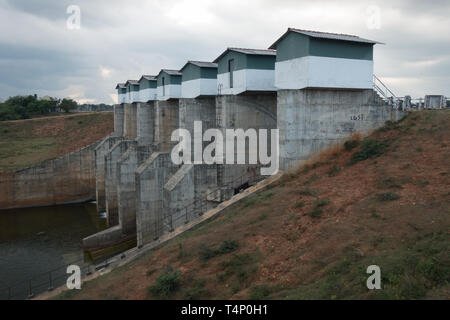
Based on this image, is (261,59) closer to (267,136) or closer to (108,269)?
(267,136)

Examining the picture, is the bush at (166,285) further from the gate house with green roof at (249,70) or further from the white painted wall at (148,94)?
the white painted wall at (148,94)

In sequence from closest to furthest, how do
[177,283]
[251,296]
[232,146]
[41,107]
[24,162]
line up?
[251,296]
[177,283]
[232,146]
[24,162]
[41,107]

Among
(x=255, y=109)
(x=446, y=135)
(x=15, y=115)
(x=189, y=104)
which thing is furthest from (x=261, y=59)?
(x=15, y=115)

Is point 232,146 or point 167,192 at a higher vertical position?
point 232,146

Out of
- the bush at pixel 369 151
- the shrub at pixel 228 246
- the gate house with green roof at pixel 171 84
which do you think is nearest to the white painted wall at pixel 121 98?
the gate house with green roof at pixel 171 84

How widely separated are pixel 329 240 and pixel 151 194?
56.5 feet

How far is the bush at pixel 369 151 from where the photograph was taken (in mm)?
19719

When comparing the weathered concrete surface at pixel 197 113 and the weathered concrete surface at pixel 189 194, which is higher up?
the weathered concrete surface at pixel 197 113

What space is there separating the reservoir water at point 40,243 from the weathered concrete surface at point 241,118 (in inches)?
Answer: 476

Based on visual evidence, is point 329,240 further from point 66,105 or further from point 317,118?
point 66,105

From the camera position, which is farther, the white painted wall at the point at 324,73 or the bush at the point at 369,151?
the bush at the point at 369,151

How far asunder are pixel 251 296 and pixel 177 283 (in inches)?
117

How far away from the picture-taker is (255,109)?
24.3 meters

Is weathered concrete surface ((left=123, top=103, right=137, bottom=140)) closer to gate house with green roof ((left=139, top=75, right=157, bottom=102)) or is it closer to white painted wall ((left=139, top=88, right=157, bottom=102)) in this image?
white painted wall ((left=139, top=88, right=157, bottom=102))
